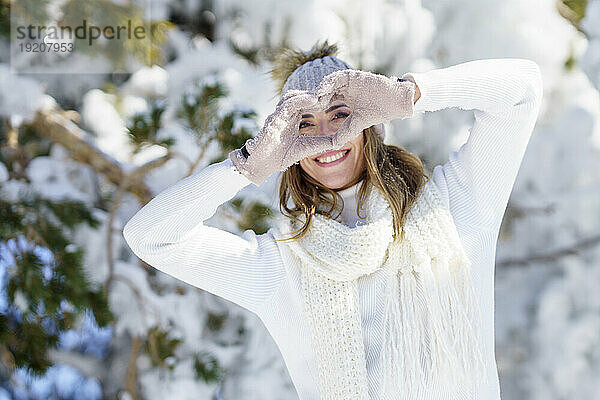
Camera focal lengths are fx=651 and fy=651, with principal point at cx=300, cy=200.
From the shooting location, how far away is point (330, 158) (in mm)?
1046

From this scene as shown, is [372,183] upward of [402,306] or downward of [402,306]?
upward

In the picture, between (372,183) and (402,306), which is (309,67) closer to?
(372,183)

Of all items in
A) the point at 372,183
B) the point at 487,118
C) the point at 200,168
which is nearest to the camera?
the point at 487,118

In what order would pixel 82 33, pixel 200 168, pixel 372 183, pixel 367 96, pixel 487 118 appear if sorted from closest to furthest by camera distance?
pixel 367 96 < pixel 487 118 < pixel 372 183 < pixel 200 168 < pixel 82 33

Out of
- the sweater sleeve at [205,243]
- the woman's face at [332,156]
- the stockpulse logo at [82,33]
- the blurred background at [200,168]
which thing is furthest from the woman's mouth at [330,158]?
the stockpulse logo at [82,33]

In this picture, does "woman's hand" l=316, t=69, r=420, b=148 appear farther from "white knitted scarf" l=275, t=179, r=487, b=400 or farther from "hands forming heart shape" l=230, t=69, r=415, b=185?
"white knitted scarf" l=275, t=179, r=487, b=400

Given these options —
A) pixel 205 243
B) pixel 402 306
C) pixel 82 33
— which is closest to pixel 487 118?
pixel 402 306

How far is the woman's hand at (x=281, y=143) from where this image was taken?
86 centimetres

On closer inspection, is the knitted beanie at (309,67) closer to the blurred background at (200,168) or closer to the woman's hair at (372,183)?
the woman's hair at (372,183)

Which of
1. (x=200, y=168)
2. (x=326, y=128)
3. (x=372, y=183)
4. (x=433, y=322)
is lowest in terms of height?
(x=200, y=168)

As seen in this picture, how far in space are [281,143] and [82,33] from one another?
45.4 inches

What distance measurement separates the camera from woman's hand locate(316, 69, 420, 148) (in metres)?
0.86

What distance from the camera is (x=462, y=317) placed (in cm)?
102

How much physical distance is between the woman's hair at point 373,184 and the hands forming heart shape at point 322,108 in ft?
0.65
